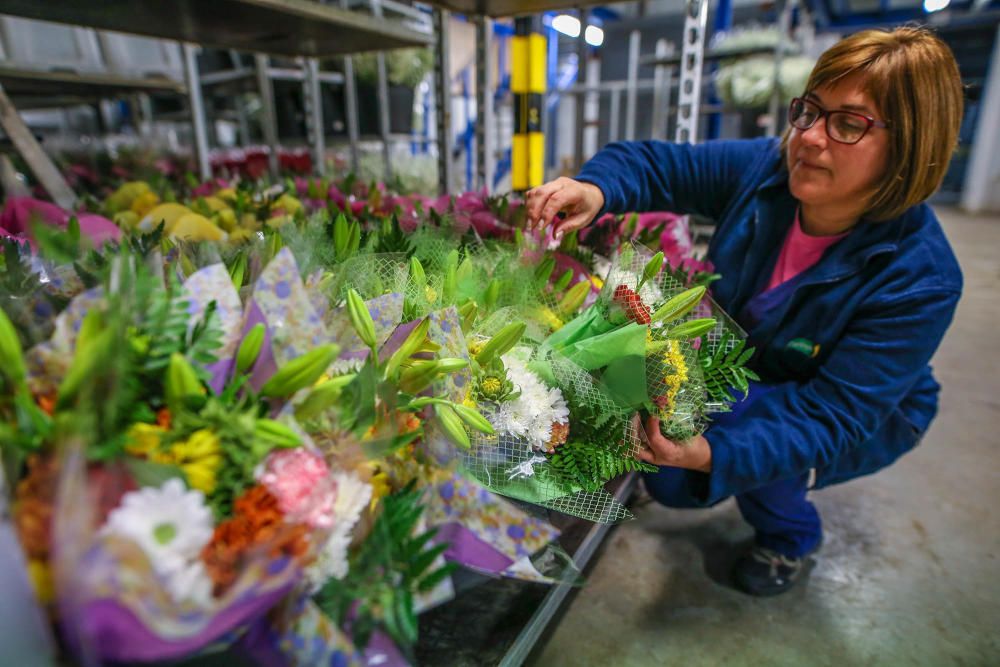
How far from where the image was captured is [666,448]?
832mm

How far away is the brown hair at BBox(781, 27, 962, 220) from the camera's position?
91cm

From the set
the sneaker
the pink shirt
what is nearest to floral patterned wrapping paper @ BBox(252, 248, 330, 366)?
the pink shirt

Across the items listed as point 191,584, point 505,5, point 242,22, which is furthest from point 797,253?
point 242,22

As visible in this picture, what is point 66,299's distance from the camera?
21.9 inches

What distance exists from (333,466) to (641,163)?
1.02 meters

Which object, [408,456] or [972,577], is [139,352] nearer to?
[408,456]

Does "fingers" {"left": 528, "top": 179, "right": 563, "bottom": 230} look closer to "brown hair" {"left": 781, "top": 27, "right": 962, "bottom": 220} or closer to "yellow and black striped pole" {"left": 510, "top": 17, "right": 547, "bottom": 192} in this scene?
"brown hair" {"left": 781, "top": 27, "right": 962, "bottom": 220}

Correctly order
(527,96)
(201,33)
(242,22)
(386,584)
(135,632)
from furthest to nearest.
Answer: (527,96), (201,33), (242,22), (386,584), (135,632)

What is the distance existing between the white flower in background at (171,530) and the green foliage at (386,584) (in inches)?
4.2

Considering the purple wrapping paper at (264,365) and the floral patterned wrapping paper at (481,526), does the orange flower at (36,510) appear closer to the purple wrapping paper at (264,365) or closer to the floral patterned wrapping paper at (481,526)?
the purple wrapping paper at (264,365)

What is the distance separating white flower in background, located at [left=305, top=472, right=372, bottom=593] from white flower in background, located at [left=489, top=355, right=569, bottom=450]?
0.20m

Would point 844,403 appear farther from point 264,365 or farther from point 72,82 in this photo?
point 72,82

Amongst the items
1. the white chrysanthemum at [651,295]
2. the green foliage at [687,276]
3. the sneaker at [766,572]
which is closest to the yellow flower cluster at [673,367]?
the white chrysanthemum at [651,295]

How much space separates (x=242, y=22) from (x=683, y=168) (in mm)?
1133
